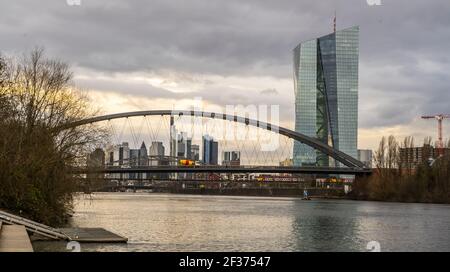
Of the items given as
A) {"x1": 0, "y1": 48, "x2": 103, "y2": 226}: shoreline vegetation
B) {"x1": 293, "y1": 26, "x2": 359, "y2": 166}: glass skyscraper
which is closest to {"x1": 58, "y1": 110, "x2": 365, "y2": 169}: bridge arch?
{"x1": 293, "y1": 26, "x2": 359, "y2": 166}: glass skyscraper

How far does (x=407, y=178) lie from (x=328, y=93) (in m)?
35.2

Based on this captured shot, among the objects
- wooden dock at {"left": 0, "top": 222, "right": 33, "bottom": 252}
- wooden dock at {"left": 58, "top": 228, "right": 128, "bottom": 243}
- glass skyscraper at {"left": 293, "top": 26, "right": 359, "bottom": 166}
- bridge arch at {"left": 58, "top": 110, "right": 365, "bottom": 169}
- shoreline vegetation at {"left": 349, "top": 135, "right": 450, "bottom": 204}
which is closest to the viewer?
wooden dock at {"left": 0, "top": 222, "right": 33, "bottom": 252}

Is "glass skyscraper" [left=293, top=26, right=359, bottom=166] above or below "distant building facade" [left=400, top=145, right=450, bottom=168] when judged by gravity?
above

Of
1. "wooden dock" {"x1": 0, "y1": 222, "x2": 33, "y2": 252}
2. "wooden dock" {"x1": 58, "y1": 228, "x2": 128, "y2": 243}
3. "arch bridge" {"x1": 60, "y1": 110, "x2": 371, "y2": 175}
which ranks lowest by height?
"wooden dock" {"x1": 58, "y1": 228, "x2": 128, "y2": 243}

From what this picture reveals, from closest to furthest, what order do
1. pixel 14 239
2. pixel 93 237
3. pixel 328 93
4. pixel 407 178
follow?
1. pixel 14 239
2. pixel 93 237
3. pixel 407 178
4. pixel 328 93

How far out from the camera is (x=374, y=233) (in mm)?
37438

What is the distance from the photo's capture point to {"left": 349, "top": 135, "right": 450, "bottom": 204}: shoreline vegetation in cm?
9338

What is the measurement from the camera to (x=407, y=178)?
96.9 metres

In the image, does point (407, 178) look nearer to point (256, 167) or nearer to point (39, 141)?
point (256, 167)

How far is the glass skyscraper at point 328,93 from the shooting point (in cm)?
11900

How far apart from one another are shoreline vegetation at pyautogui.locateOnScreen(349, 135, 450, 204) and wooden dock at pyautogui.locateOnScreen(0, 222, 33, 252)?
252 ft

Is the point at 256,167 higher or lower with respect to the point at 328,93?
lower

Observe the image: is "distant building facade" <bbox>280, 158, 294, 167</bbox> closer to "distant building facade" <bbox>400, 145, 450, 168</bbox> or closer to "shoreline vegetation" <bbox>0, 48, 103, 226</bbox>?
"distant building facade" <bbox>400, 145, 450, 168</bbox>

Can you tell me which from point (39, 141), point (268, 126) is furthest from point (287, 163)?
Answer: point (39, 141)
